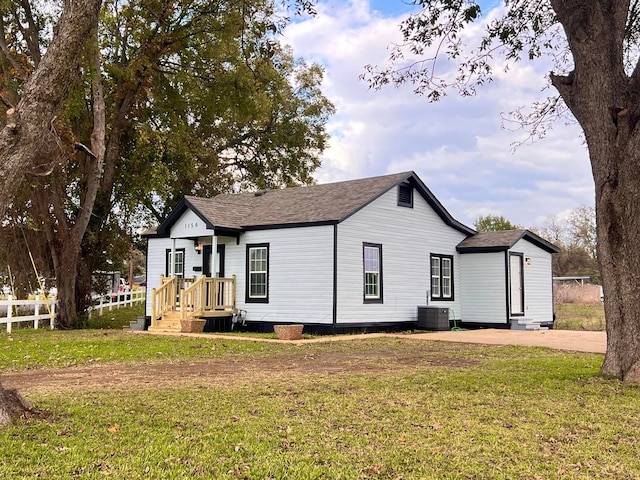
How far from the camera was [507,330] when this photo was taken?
64.9 ft

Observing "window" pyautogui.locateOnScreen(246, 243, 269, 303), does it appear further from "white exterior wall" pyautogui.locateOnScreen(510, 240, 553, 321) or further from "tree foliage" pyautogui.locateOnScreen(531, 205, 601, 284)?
"tree foliage" pyautogui.locateOnScreen(531, 205, 601, 284)

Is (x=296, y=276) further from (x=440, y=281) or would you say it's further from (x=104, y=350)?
(x=104, y=350)

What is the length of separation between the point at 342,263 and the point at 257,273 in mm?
2983

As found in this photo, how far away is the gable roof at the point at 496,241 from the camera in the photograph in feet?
67.5

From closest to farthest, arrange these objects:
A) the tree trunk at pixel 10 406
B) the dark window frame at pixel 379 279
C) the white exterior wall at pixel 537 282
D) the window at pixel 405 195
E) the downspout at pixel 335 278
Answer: the tree trunk at pixel 10 406 < the downspout at pixel 335 278 < the dark window frame at pixel 379 279 < the window at pixel 405 195 < the white exterior wall at pixel 537 282

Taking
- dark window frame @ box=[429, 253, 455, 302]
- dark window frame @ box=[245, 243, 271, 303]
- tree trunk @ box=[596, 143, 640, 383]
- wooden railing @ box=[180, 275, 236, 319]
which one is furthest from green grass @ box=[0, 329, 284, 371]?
dark window frame @ box=[429, 253, 455, 302]

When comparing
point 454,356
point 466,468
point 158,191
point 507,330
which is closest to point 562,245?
point 507,330

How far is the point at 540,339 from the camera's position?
16.0 m

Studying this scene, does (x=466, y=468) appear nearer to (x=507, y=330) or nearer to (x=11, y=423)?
(x=11, y=423)

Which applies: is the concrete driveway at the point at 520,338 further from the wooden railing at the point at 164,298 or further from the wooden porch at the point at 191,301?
the wooden railing at the point at 164,298

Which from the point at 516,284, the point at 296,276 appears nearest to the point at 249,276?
the point at 296,276

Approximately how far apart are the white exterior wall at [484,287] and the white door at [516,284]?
367 mm

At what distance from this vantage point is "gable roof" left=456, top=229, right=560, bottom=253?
67.5ft

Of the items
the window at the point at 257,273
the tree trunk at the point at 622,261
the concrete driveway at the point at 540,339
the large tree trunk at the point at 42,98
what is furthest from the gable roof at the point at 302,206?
the large tree trunk at the point at 42,98
